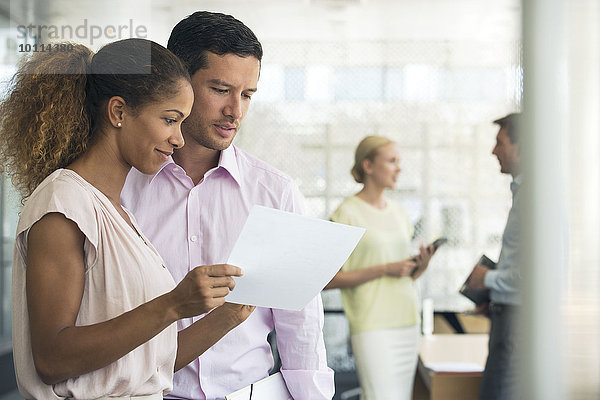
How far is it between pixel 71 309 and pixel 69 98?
335 millimetres

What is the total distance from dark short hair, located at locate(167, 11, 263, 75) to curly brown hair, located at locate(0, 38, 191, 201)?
193 mm

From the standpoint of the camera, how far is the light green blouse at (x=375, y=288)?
303 cm

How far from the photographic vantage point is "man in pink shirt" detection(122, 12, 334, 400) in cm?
130

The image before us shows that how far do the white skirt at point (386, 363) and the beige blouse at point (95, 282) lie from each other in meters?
2.16

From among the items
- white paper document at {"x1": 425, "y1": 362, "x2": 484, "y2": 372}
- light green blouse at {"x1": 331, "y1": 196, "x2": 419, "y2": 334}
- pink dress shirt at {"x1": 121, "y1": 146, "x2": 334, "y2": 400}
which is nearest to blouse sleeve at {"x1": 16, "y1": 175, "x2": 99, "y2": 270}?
pink dress shirt at {"x1": 121, "y1": 146, "x2": 334, "y2": 400}

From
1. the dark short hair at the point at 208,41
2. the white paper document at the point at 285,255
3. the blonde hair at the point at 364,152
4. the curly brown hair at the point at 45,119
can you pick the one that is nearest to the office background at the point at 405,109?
the blonde hair at the point at 364,152

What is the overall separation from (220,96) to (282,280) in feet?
1.39

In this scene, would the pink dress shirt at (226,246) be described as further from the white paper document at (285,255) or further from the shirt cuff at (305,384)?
the white paper document at (285,255)

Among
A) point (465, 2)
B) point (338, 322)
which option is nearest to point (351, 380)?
point (338, 322)

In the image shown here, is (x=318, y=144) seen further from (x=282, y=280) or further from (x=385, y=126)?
(x=282, y=280)

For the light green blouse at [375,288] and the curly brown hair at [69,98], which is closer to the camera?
the curly brown hair at [69,98]

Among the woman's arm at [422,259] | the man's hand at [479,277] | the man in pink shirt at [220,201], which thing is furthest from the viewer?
the woman's arm at [422,259]

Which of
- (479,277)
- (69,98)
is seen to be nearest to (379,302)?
(479,277)

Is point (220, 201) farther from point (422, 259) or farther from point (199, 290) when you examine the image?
point (422, 259)
